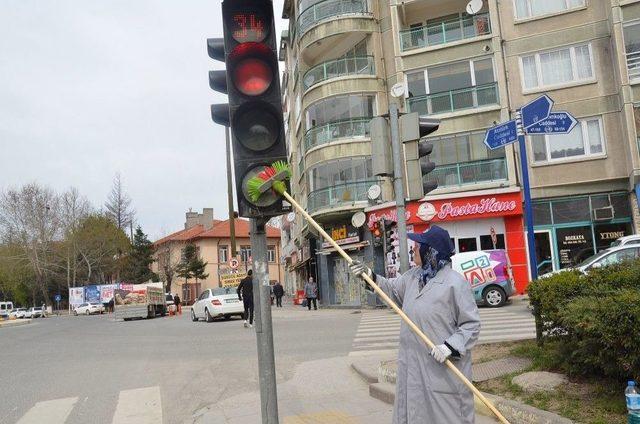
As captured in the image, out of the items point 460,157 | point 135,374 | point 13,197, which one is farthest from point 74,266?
point 135,374

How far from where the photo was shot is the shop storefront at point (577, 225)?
24719mm

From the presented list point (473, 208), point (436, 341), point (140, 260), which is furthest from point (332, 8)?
point (140, 260)

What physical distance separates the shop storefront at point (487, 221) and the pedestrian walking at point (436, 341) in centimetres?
2098

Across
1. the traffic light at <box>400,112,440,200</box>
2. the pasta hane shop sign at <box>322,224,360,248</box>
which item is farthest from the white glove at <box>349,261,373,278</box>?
the pasta hane shop sign at <box>322,224,360,248</box>

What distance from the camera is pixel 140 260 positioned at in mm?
76250

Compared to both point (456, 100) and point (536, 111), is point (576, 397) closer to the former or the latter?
point (536, 111)

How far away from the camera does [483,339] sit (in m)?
11.6

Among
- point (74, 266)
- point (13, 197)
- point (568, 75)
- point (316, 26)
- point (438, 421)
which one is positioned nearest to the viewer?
point (438, 421)

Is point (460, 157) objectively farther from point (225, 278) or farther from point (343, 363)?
point (343, 363)

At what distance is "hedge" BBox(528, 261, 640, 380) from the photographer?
4867mm

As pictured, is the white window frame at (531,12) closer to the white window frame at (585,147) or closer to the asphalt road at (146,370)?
the white window frame at (585,147)

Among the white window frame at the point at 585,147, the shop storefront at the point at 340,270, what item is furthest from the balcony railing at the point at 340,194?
the white window frame at the point at 585,147

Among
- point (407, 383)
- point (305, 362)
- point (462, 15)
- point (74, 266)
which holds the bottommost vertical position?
point (305, 362)

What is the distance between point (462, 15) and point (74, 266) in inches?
2126
